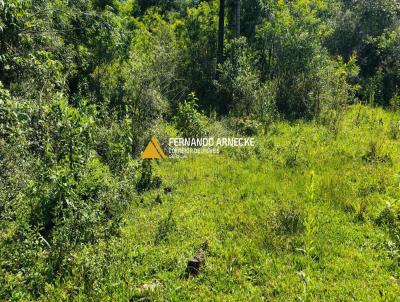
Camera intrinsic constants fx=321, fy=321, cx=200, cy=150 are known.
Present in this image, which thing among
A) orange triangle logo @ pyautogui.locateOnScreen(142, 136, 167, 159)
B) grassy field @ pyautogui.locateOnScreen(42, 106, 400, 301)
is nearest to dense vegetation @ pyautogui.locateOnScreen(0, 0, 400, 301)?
grassy field @ pyautogui.locateOnScreen(42, 106, 400, 301)

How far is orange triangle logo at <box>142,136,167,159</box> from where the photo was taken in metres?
7.02

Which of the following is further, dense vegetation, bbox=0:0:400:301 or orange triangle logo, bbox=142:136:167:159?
orange triangle logo, bbox=142:136:167:159

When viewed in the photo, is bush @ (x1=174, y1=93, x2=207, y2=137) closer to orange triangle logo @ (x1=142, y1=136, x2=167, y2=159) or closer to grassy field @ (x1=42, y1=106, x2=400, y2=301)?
orange triangle logo @ (x1=142, y1=136, x2=167, y2=159)

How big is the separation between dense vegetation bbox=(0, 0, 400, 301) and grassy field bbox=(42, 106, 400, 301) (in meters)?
0.02

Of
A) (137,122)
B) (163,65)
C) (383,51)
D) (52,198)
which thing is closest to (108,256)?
(52,198)

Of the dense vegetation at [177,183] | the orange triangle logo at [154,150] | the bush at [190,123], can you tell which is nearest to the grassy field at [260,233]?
the dense vegetation at [177,183]

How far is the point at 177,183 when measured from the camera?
609 cm

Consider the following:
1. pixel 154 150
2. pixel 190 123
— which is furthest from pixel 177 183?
pixel 190 123

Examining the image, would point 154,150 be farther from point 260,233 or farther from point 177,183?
point 260,233

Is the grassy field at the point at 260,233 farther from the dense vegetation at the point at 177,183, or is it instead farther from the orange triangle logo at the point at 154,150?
the orange triangle logo at the point at 154,150

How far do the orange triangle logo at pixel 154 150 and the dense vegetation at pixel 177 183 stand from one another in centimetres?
19

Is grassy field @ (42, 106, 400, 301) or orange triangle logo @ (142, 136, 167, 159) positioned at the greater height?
orange triangle logo @ (142, 136, 167, 159)

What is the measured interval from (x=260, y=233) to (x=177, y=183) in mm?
2132

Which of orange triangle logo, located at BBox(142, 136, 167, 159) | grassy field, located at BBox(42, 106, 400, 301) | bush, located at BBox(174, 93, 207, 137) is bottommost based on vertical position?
grassy field, located at BBox(42, 106, 400, 301)
